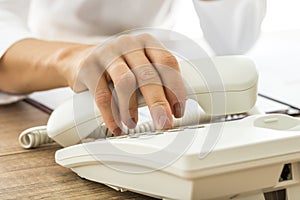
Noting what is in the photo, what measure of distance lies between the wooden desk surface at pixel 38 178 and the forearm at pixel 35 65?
129 mm

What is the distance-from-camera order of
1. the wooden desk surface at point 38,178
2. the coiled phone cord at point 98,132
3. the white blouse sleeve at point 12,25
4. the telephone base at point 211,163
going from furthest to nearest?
the white blouse sleeve at point 12,25
the coiled phone cord at point 98,132
the wooden desk surface at point 38,178
the telephone base at point 211,163

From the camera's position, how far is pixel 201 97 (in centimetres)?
70

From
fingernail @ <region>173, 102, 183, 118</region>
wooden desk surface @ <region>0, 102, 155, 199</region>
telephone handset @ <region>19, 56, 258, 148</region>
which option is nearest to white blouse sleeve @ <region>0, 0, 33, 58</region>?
wooden desk surface @ <region>0, 102, 155, 199</region>

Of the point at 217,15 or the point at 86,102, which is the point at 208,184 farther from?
the point at 217,15

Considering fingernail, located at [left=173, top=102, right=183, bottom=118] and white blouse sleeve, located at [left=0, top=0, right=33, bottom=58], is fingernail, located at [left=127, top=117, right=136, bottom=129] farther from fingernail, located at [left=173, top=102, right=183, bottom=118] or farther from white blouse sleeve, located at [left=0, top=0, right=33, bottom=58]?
white blouse sleeve, located at [left=0, top=0, right=33, bottom=58]

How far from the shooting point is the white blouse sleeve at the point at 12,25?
1067 mm

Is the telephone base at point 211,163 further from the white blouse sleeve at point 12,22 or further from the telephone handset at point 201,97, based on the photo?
the white blouse sleeve at point 12,22

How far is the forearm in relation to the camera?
0.92 m

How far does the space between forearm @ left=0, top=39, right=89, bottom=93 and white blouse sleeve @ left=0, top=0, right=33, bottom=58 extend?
14 mm

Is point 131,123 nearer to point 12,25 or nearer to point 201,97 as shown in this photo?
point 201,97

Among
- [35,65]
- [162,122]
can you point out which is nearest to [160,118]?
[162,122]

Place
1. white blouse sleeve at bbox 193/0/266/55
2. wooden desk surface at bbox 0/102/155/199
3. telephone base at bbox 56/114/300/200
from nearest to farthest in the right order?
telephone base at bbox 56/114/300/200
wooden desk surface at bbox 0/102/155/199
white blouse sleeve at bbox 193/0/266/55

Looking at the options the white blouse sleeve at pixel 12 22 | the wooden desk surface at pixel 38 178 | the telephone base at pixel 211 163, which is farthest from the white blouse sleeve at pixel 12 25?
the telephone base at pixel 211 163

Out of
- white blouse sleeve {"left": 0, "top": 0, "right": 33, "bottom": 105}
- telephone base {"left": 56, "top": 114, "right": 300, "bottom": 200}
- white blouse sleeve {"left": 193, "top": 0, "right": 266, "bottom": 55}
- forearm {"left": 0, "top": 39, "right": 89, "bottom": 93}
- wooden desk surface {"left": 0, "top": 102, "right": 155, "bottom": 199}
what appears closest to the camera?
telephone base {"left": 56, "top": 114, "right": 300, "bottom": 200}
